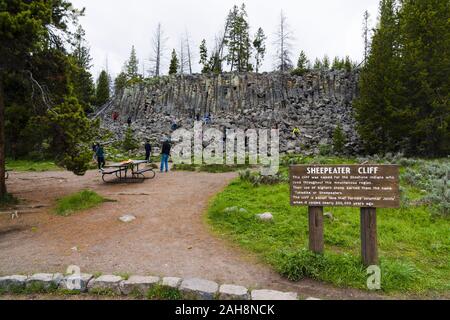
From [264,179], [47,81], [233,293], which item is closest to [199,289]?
[233,293]

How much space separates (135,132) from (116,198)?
90.2 ft

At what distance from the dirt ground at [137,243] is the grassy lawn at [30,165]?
34.9ft

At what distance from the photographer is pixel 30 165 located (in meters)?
24.5

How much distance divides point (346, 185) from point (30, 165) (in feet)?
85.2

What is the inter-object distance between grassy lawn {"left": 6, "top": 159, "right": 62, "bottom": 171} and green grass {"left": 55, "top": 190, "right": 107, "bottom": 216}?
13.0 metres

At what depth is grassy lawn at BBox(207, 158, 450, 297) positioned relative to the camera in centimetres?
537

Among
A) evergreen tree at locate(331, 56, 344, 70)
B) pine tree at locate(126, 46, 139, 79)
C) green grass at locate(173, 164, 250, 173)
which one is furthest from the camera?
pine tree at locate(126, 46, 139, 79)

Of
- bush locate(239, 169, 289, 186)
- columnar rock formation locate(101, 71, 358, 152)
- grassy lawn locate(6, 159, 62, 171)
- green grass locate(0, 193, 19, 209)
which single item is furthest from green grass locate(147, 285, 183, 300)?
columnar rock formation locate(101, 71, 358, 152)

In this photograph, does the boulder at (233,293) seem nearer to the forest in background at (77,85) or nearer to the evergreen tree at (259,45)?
the forest in background at (77,85)

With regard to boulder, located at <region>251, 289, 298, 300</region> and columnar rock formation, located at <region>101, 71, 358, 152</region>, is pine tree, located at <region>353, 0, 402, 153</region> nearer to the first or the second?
columnar rock formation, located at <region>101, 71, 358, 152</region>

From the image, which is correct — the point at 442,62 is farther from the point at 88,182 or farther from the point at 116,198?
the point at 88,182

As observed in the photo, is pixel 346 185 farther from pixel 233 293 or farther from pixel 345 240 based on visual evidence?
pixel 233 293

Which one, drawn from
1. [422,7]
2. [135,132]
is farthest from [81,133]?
[135,132]
